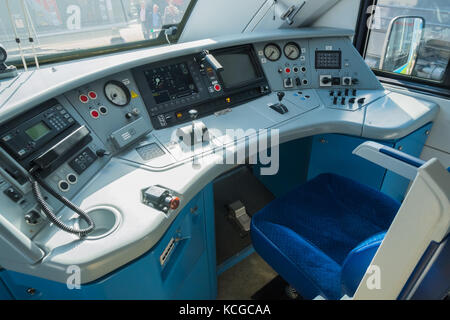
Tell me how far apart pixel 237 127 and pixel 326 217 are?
0.59m

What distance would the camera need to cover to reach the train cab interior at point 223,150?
783mm

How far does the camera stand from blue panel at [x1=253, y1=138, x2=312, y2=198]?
189cm

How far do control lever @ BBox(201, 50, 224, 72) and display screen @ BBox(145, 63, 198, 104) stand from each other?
4.6 inches

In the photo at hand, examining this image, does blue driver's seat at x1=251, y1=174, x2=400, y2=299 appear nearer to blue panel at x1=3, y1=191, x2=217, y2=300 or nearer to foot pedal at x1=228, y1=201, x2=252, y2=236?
blue panel at x1=3, y1=191, x2=217, y2=300

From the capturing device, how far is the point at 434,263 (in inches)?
18.9

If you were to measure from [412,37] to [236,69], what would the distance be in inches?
49.9

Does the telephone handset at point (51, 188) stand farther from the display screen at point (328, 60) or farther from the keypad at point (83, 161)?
the display screen at point (328, 60)

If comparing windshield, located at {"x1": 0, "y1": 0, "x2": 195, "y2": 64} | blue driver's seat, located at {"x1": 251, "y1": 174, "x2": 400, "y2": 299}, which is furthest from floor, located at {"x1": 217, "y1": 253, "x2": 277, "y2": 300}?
windshield, located at {"x1": 0, "y1": 0, "x2": 195, "y2": 64}

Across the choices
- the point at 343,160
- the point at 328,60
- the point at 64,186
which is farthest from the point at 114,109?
the point at 328,60

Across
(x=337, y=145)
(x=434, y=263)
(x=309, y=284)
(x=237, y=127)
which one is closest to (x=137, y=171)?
(x=237, y=127)

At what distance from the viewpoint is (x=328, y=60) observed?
1949 mm

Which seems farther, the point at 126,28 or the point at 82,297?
the point at 126,28

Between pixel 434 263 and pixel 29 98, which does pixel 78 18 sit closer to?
pixel 29 98

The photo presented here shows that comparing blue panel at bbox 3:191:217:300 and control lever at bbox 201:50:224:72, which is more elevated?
control lever at bbox 201:50:224:72
